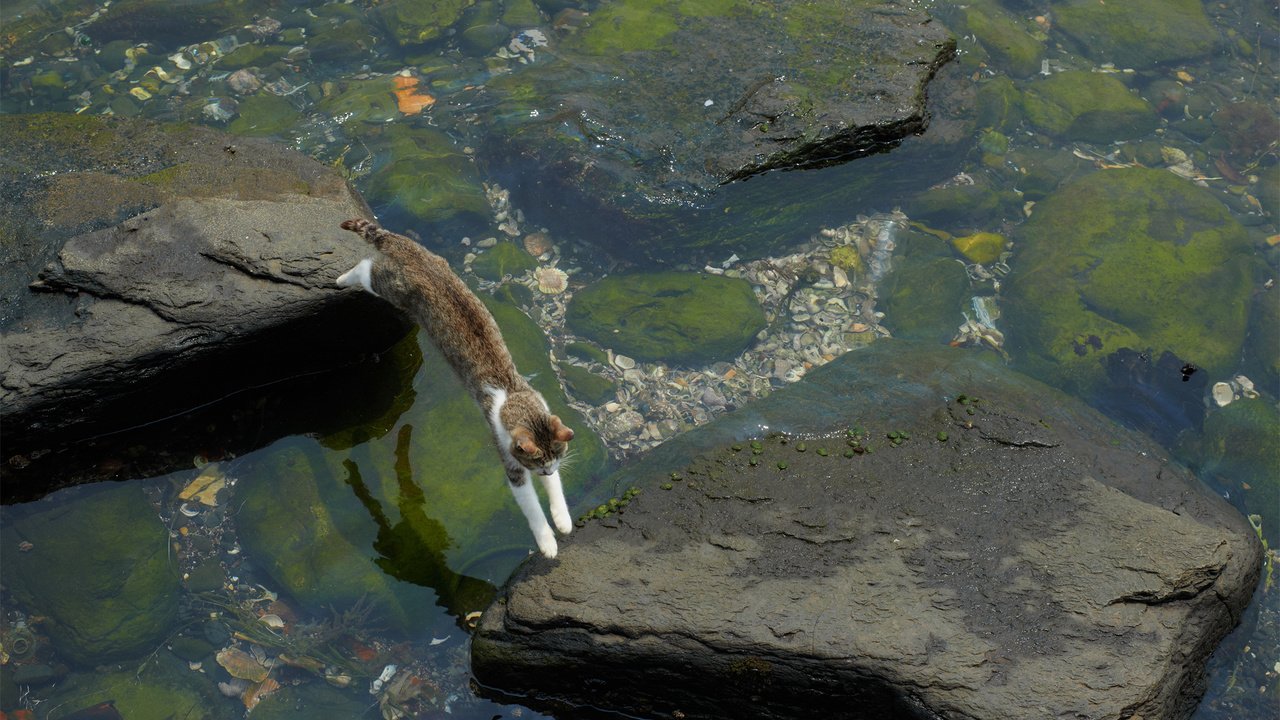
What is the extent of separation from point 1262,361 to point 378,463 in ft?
29.1

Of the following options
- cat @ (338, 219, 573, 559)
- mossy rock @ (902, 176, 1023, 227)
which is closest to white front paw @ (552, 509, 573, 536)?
cat @ (338, 219, 573, 559)

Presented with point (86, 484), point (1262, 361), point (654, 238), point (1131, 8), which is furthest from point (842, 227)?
point (86, 484)

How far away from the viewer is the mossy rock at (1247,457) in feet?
26.3

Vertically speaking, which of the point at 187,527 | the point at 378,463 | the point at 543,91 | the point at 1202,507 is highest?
the point at 543,91

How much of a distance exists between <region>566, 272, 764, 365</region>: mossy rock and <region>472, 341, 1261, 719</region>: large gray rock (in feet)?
7.62

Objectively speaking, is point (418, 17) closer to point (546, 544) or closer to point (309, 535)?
point (309, 535)

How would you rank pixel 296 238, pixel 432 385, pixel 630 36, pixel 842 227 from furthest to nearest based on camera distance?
pixel 630 36
pixel 842 227
pixel 432 385
pixel 296 238

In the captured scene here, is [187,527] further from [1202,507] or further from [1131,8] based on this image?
[1131,8]

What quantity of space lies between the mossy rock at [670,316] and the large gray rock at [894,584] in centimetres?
232

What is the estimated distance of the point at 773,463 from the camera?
650 centimetres

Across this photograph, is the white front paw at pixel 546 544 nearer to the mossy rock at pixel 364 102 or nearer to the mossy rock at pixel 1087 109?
the mossy rock at pixel 364 102

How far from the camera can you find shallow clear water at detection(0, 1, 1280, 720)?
22.4 feet

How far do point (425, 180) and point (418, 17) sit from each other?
398 centimetres

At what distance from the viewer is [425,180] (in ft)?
31.8
